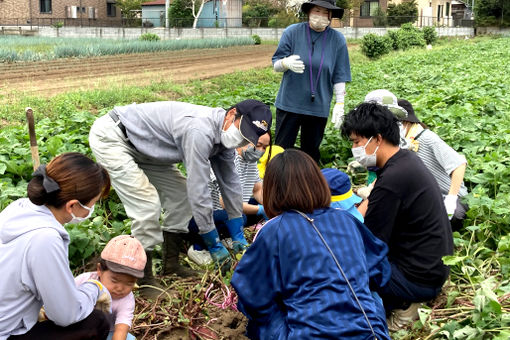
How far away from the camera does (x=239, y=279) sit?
244 cm

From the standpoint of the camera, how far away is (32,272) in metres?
2.15

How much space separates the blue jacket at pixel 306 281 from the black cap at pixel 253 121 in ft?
3.23

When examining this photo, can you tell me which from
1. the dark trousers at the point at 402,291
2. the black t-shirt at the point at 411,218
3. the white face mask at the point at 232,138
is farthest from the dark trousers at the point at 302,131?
the dark trousers at the point at 402,291

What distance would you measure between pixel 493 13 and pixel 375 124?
171ft

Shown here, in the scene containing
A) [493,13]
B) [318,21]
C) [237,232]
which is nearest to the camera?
[237,232]

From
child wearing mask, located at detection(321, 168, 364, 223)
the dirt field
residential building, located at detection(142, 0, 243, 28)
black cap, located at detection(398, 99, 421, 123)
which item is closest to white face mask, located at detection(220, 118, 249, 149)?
child wearing mask, located at detection(321, 168, 364, 223)

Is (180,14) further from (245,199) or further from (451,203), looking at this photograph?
(451,203)

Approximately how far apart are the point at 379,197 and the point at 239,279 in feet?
3.04

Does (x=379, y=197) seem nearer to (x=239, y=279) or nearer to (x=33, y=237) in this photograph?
(x=239, y=279)

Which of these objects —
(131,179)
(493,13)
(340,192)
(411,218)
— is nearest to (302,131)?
(340,192)

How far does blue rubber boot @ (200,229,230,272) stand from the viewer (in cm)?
360

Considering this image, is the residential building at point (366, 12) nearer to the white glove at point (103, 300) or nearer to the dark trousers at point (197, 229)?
the dark trousers at point (197, 229)

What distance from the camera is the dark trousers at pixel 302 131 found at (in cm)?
532

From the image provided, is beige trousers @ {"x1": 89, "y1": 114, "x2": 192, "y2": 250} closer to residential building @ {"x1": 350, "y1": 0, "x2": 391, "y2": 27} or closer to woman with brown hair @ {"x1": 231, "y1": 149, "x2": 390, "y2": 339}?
woman with brown hair @ {"x1": 231, "y1": 149, "x2": 390, "y2": 339}
